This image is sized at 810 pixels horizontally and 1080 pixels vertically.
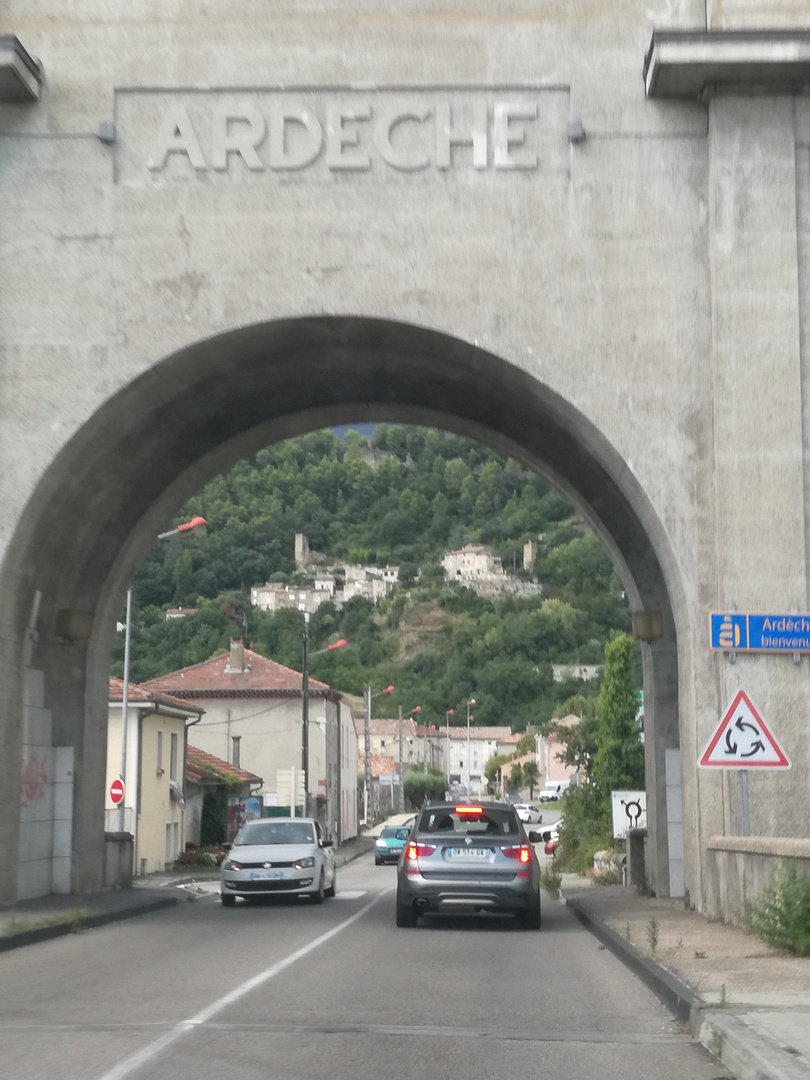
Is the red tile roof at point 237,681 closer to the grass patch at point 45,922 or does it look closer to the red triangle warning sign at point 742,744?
the grass patch at point 45,922

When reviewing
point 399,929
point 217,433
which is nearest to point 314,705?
point 217,433

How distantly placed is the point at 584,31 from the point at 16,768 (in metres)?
11.5

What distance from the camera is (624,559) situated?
21.7 m

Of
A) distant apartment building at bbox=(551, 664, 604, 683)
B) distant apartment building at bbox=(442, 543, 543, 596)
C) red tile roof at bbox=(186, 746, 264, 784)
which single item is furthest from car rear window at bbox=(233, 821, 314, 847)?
distant apartment building at bbox=(442, 543, 543, 596)

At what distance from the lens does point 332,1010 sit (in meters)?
9.66

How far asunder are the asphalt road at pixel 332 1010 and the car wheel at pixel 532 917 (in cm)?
64

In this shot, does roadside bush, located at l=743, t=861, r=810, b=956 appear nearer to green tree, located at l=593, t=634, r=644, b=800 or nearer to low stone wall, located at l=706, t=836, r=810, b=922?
low stone wall, located at l=706, t=836, r=810, b=922

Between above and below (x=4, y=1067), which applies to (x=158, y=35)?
above

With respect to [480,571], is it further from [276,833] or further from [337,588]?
[276,833]

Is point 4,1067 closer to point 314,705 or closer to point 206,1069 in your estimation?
point 206,1069

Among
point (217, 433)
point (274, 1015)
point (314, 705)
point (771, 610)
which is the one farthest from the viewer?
point (314, 705)

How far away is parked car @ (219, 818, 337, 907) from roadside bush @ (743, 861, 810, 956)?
11.4 m

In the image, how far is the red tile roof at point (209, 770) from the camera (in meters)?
47.6

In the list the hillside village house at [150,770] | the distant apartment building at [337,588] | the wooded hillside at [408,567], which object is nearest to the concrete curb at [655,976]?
the hillside village house at [150,770]
